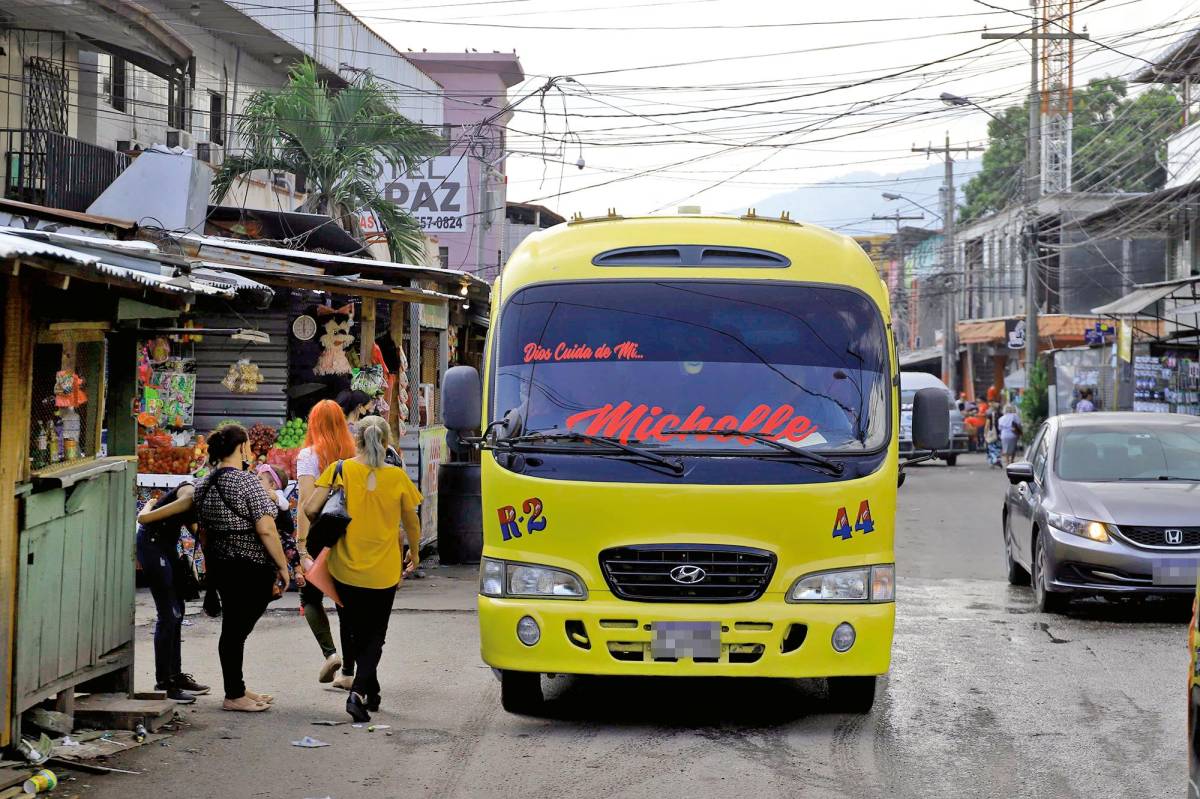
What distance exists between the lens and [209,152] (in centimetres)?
2617

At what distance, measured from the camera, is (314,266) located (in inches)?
612

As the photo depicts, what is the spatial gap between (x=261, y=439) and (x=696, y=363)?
8150 mm

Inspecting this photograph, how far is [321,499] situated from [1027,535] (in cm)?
756

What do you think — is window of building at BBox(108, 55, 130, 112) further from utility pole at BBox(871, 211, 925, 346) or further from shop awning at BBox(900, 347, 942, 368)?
shop awning at BBox(900, 347, 942, 368)

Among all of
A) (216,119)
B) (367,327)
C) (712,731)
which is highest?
(216,119)

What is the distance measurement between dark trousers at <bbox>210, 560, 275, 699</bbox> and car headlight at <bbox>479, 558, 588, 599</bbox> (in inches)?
53.7

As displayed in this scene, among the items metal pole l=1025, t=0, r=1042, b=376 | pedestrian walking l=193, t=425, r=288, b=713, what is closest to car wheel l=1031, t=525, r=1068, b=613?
pedestrian walking l=193, t=425, r=288, b=713

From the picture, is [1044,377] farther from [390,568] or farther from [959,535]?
[390,568]

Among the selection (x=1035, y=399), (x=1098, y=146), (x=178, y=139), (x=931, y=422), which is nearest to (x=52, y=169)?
(x=178, y=139)

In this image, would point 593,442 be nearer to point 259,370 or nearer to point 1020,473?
point 1020,473

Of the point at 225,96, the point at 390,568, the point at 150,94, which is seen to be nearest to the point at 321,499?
the point at 390,568

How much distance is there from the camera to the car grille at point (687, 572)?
25.7 feet

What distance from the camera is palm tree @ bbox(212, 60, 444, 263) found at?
23.7 m

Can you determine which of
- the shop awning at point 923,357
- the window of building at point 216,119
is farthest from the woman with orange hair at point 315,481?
the shop awning at point 923,357
